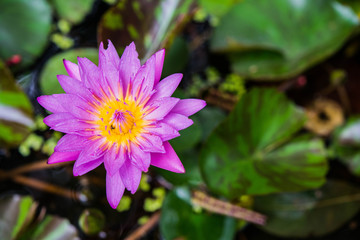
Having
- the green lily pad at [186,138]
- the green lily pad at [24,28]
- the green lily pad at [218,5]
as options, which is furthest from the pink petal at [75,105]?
the green lily pad at [218,5]

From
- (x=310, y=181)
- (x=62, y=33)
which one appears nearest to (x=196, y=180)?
(x=310, y=181)

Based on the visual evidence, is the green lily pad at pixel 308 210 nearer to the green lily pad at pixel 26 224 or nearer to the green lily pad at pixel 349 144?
the green lily pad at pixel 349 144

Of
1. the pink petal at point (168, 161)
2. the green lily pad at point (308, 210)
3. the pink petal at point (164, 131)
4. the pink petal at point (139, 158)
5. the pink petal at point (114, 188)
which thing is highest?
the pink petal at point (164, 131)

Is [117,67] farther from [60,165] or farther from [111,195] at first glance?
[60,165]

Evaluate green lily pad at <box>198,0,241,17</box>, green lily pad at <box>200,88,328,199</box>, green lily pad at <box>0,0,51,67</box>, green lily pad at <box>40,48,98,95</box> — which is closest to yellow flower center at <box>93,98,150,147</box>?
green lily pad at <box>200,88,328,199</box>

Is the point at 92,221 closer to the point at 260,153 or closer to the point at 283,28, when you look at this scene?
the point at 260,153

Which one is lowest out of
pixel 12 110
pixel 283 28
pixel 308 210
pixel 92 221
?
pixel 308 210

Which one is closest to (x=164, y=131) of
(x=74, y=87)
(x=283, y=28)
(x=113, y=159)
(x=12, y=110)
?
(x=113, y=159)
